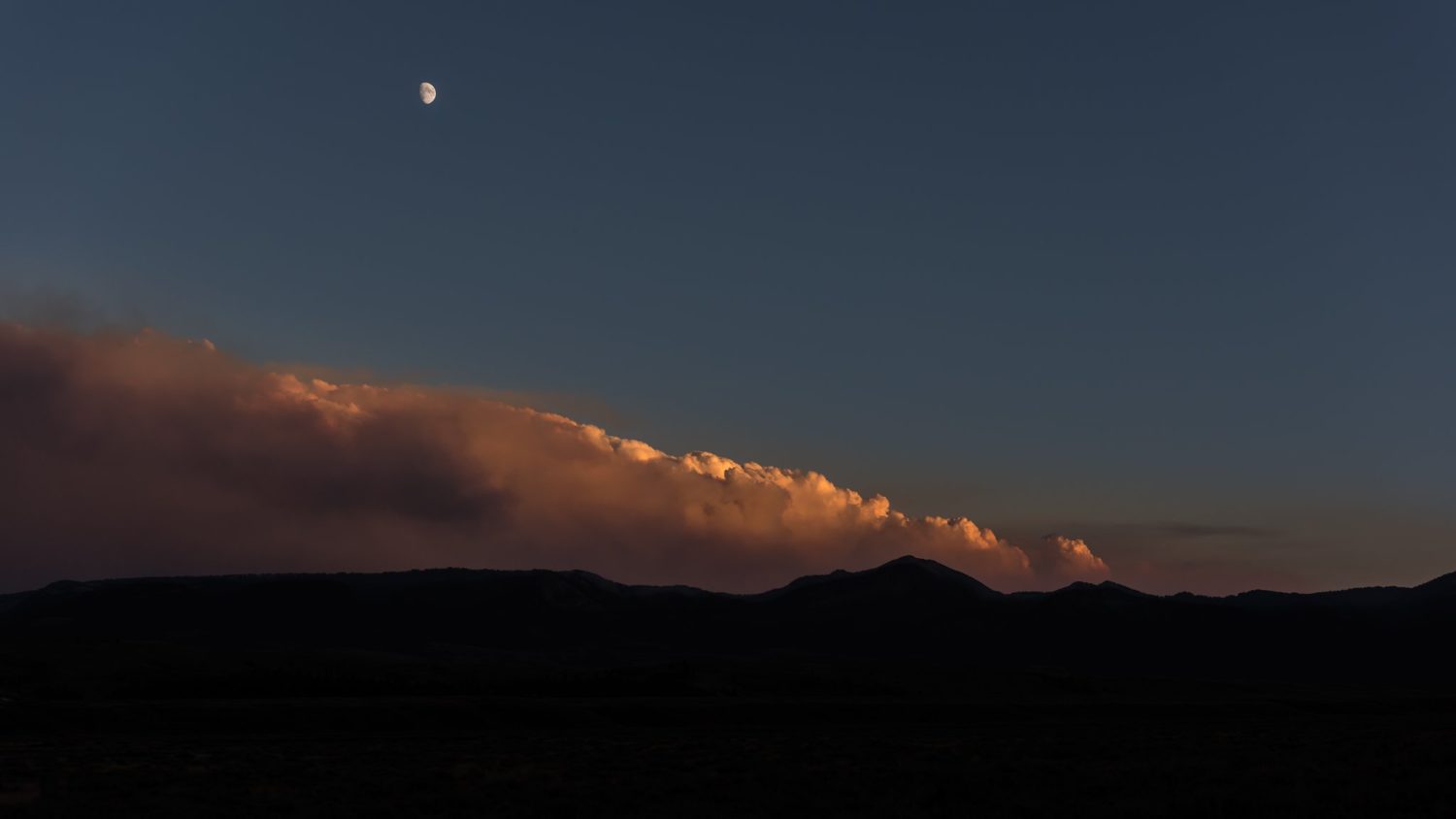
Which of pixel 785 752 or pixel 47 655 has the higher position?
pixel 47 655

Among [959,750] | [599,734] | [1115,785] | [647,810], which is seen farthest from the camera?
[599,734]

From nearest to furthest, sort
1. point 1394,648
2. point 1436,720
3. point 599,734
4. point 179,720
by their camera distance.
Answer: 1. point 599,734
2. point 179,720
3. point 1436,720
4. point 1394,648

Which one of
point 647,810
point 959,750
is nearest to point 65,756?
point 647,810

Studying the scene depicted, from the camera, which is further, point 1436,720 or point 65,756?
point 1436,720

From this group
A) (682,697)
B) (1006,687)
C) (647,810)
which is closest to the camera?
(647,810)

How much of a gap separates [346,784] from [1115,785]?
22.5 metres

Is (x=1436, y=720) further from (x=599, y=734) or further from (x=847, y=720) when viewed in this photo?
(x=599, y=734)

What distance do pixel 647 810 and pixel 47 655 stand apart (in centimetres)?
7928

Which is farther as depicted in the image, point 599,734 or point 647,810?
point 599,734

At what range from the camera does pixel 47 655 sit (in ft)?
307

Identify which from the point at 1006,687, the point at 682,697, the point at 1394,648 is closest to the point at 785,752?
the point at 682,697

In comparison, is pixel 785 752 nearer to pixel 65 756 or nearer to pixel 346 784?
pixel 346 784

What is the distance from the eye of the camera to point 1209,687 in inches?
4584

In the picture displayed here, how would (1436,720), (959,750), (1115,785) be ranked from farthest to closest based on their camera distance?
(1436,720) → (959,750) → (1115,785)
